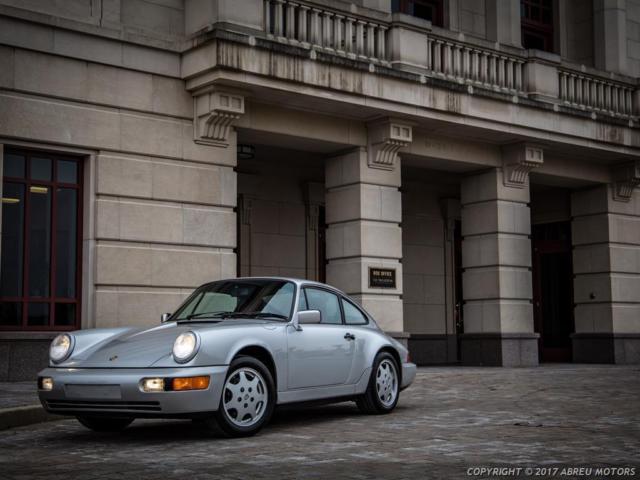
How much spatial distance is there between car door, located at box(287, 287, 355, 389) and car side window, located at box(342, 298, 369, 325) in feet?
0.34

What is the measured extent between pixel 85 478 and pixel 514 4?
16.1 meters

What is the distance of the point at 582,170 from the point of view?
20391mm

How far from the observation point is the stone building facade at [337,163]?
522 inches

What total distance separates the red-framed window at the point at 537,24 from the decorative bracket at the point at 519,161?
137 inches

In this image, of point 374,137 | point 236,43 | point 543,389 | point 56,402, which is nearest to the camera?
point 56,402

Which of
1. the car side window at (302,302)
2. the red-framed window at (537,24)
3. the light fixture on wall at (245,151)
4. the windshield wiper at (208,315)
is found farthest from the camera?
the red-framed window at (537,24)

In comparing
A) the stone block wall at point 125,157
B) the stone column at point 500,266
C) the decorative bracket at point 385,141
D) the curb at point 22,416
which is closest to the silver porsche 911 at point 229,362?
the curb at point 22,416

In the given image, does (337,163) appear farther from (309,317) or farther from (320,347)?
(309,317)

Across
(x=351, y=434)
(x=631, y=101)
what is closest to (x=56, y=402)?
(x=351, y=434)

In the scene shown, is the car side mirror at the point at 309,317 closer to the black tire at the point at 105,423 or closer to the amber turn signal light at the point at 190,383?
the amber turn signal light at the point at 190,383

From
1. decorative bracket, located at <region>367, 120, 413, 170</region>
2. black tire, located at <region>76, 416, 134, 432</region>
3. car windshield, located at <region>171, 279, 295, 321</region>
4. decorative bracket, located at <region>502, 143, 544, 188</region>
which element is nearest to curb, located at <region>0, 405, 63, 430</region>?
black tire, located at <region>76, 416, 134, 432</region>

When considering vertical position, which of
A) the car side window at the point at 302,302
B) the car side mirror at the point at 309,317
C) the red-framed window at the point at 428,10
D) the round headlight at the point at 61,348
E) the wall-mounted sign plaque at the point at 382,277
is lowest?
the round headlight at the point at 61,348

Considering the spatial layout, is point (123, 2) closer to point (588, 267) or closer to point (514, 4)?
point (514, 4)

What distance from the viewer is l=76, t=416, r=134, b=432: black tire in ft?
26.8
